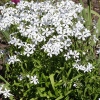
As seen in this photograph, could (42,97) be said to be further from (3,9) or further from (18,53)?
(3,9)

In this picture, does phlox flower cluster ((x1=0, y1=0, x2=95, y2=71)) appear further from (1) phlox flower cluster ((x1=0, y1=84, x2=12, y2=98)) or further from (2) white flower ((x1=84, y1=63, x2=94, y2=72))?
(1) phlox flower cluster ((x1=0, y1=84, x2=12, y2=98))

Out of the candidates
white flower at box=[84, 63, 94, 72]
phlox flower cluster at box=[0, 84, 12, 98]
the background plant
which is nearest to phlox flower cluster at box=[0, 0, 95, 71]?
the background plant

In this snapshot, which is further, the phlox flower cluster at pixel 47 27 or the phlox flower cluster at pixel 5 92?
the phlox flower cluster at pixel 5 92

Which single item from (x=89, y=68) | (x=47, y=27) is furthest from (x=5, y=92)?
(x=89, y=68)

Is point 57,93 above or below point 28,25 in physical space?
below

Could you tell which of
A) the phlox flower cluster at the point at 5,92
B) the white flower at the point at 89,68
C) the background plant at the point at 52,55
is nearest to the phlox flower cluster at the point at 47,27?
the background plant at the point at 52,55

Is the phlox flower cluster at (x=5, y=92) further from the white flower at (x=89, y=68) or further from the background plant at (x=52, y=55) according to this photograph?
the white flower at (x=89, y=68)

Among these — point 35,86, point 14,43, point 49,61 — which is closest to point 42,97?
point 35,86
